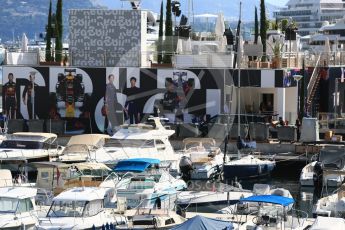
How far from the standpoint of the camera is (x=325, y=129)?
55.4 m

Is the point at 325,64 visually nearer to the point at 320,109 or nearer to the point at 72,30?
the point at 320,109

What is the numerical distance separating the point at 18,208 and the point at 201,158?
52.8 ft

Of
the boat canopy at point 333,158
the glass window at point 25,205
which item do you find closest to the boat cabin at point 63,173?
the glass window at point 25,205

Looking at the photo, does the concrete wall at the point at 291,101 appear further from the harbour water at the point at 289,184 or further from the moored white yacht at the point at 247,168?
the moored white yacht at the point at 247,168

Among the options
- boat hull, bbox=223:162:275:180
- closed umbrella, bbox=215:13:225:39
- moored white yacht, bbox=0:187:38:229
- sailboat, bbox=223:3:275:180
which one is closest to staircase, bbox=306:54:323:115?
closed umbrella, bbox=215:13:225:39

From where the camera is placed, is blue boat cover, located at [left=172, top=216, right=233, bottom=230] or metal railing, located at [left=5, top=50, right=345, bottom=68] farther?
metal railing, located at [left=5, top=50, right=345, bottom=68]

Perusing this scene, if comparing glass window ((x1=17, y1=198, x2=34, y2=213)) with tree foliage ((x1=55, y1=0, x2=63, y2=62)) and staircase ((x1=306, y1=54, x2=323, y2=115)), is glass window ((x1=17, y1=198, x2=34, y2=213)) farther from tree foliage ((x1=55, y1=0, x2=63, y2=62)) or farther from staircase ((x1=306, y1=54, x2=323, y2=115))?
staircase ((x1=306, y1=54, x2=323, y2=115))

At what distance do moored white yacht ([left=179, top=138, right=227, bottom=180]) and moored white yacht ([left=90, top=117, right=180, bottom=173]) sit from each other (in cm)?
64

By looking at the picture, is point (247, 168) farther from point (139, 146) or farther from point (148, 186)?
point (148, 186)

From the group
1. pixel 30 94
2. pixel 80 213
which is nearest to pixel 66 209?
pixel 80 213

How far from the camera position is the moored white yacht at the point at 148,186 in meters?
36.2

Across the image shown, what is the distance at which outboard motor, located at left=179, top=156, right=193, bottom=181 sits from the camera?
45812mm

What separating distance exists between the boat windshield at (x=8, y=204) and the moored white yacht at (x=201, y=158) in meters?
14.3

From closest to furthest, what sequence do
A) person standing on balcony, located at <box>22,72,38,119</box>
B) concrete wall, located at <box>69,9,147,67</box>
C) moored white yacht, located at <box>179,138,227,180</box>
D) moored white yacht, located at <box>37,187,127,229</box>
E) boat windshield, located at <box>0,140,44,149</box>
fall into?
moored white yacht, located at <box>37,187,127,229</box>, moored white yacht, located at <box>179,138,227,180</box>, boat windshield, located at <box>0,140,44,149</box>, concrete wall, located at <box>69,9,147,67</box>, person standing on balcony, located at <box>22,72,38,119</box>
